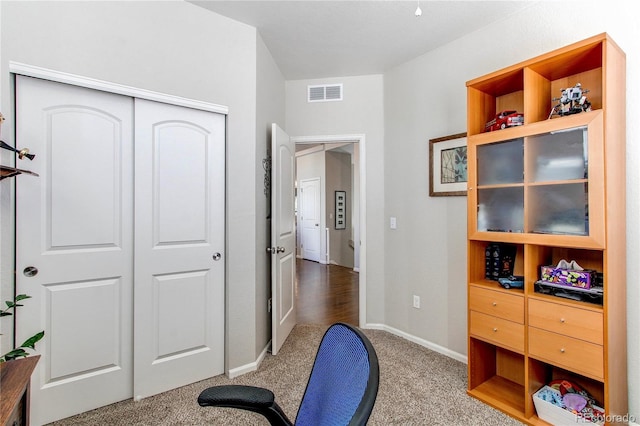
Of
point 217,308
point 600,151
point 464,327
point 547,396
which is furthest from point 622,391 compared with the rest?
point 217,308

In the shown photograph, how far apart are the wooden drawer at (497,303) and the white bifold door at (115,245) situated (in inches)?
72.6

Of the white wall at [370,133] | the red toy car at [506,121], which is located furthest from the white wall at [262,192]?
the red toy car at [506,121]

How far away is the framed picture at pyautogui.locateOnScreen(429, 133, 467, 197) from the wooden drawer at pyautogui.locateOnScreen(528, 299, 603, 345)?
105 centimetres

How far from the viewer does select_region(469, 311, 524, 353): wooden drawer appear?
6.25 feet

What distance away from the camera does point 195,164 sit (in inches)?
89.7

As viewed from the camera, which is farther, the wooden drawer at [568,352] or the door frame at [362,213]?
the door frame at [362,213]

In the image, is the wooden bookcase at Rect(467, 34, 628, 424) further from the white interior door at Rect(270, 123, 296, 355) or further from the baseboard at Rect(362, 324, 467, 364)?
the white interior door at Rect(270, 123, 296, 355)

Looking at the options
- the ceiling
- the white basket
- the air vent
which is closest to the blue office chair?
the white basket

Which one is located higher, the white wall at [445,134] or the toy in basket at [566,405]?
the white wall at [445,134]

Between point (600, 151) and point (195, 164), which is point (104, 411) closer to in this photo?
point (195, 164)

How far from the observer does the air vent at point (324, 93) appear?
3.37 m

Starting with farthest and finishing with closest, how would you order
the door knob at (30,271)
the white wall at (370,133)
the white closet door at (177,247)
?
1. the white wall at (370,133)
2. the white closet door at (177,247)
3. the door knob at (30,271)

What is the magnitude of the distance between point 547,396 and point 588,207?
113cm

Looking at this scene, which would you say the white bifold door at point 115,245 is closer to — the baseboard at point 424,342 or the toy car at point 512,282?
the baseboard at point 424,342
